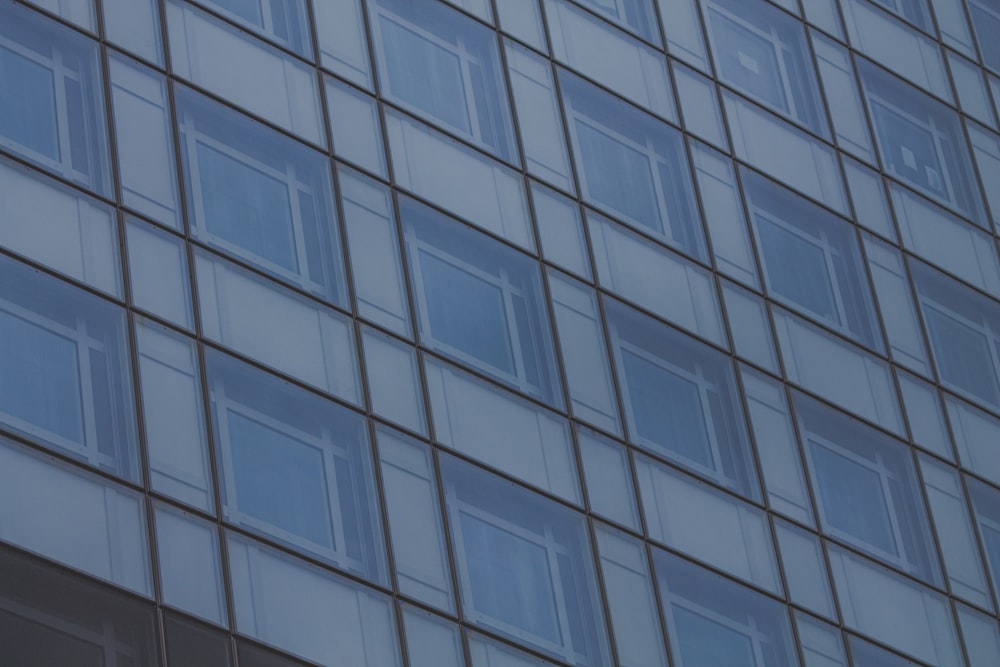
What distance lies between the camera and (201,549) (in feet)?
83.3

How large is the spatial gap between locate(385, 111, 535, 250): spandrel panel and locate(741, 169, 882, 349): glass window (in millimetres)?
4900

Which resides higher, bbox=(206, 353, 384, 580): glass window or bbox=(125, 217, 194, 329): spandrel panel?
bbox=(125, 217, 194, 329): spandrel panel

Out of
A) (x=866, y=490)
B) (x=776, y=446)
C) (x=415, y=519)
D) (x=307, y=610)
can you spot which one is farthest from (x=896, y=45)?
(x=307, y=610)

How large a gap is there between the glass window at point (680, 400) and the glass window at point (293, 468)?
5.14m

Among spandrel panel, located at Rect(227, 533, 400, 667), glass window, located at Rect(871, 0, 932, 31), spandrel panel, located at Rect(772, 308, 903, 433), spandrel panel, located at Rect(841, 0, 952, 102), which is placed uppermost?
glass window, located at Rect(871, 0, 932, 31)

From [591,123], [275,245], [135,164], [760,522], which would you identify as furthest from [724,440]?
[135,164]

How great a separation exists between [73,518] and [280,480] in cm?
307

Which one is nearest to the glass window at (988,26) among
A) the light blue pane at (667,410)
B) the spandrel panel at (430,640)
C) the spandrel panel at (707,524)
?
the light blue pane at (667,410)

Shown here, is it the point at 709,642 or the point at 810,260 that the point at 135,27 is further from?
the point at 810,260

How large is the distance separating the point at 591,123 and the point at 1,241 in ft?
37.2

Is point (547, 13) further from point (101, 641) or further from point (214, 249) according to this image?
point (101, 641)

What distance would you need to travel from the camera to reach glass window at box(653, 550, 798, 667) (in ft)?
99.3

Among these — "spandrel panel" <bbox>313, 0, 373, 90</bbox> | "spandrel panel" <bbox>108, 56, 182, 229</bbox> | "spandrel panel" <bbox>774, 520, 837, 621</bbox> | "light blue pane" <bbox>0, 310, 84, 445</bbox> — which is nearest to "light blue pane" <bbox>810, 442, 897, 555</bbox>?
"spandrel panel" <bbox>774, 520, 837, 621</bbox>

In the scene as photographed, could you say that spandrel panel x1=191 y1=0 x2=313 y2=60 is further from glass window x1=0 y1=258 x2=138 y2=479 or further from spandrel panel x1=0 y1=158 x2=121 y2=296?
glass window x1=0 y1=258 x2=138 y2=479
